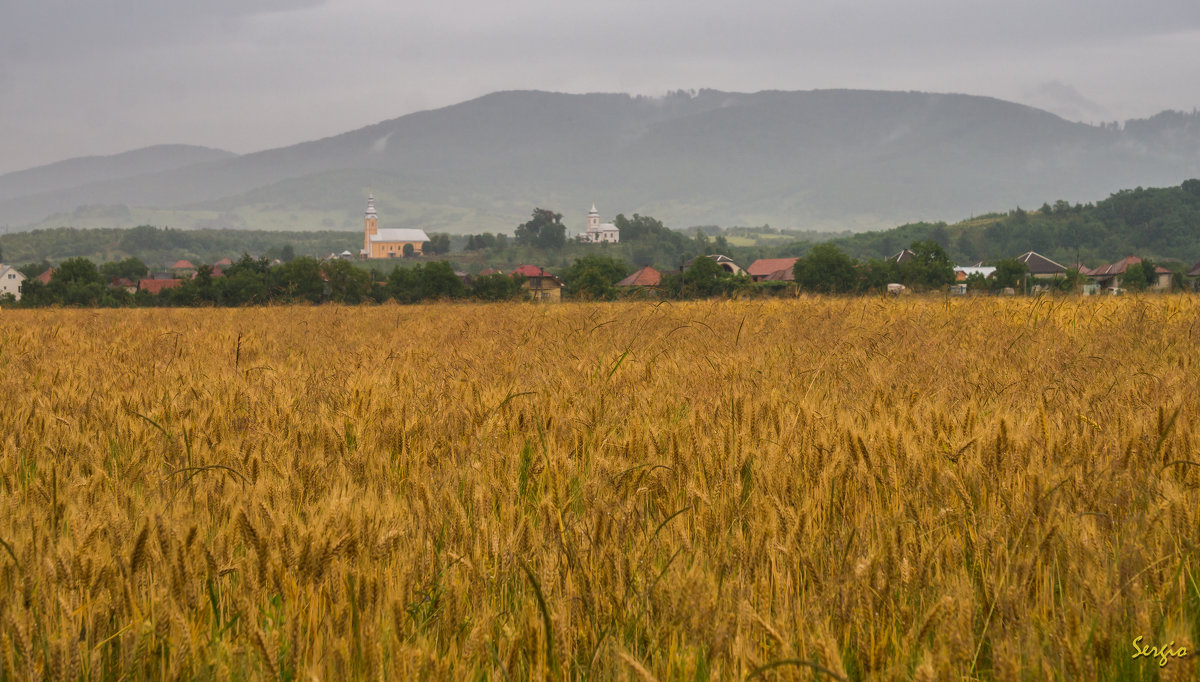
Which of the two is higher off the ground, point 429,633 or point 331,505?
point 331,505

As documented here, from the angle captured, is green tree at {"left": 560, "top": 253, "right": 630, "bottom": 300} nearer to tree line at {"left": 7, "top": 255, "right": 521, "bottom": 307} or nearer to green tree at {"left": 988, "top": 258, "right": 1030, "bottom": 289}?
tree line at {"left": 7, "top": 255, "right": 521, "bottom": 307}

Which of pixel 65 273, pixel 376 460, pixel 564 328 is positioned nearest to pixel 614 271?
pixel 65 273

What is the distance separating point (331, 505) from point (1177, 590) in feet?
6.09

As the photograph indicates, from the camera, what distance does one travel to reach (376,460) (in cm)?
271

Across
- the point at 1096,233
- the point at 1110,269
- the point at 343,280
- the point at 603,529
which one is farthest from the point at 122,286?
the point at 1096,233

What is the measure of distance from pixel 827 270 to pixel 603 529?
53.6 m

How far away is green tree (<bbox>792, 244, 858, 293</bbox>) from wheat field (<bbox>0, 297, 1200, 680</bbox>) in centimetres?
4381

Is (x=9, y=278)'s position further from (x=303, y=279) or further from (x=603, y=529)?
(x=603, y=529)

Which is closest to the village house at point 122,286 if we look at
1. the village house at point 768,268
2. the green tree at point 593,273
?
the green tree at point 593,273

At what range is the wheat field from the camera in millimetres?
1364

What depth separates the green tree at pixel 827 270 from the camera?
46.9m

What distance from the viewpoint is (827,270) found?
174 ft

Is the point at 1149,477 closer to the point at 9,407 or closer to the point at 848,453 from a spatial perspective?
the point at 848,453

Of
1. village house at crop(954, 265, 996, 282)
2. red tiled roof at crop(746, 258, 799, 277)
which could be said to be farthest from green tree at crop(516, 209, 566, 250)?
village house at crop(954, 265, 996, 282)
